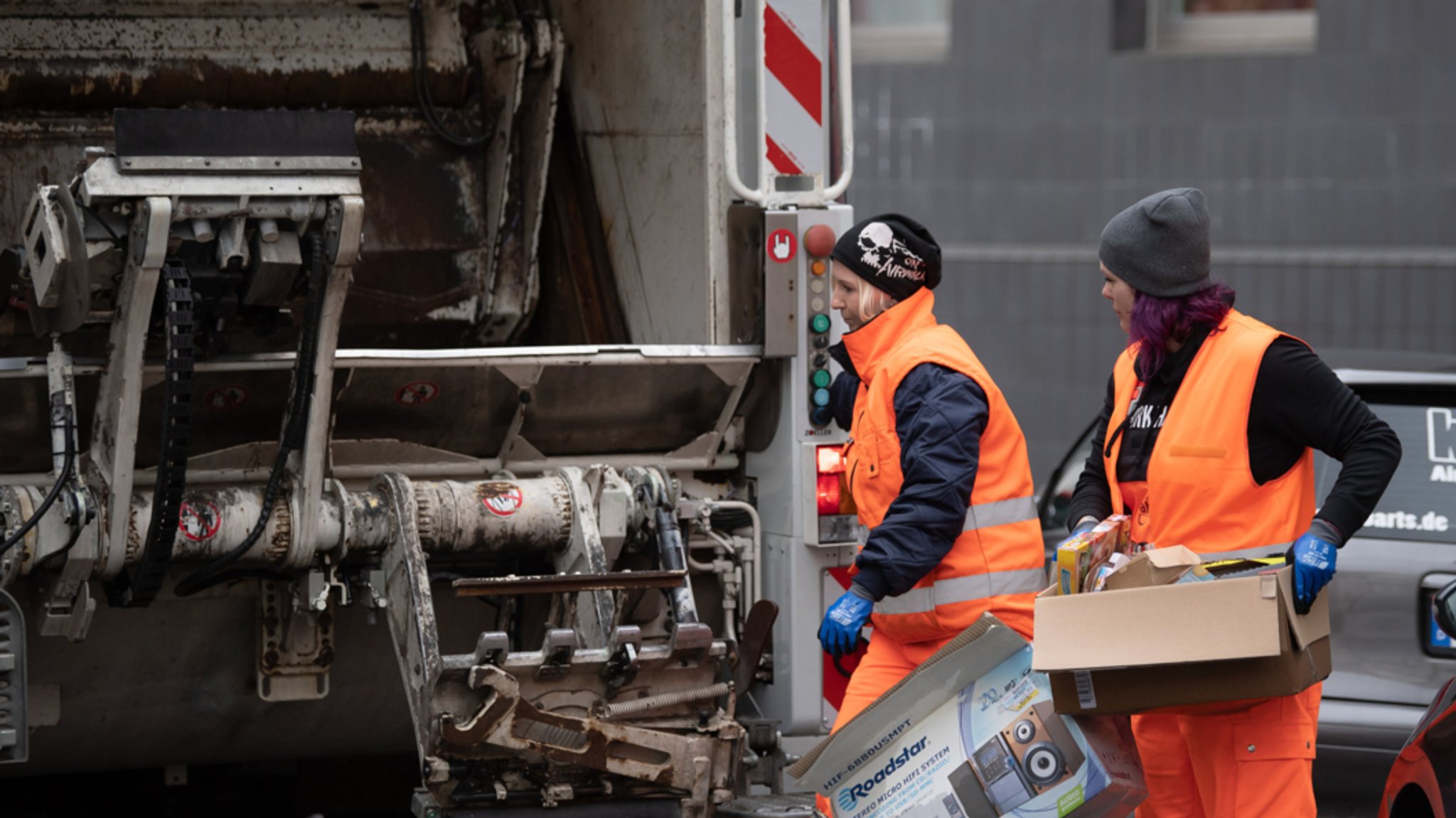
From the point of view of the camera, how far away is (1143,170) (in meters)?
9.45

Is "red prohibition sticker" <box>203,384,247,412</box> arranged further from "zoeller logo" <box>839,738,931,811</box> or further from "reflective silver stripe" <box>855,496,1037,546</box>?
"zoeller logo" <box>839,738,931,811</box>

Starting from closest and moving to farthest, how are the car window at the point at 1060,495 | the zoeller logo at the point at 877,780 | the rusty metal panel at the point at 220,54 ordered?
the zoeller logo at the point at 877,780, the rusty metal panel at the point at 220,54, the car window at the point at 1060,495

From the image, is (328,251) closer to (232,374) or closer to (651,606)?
(232,374)

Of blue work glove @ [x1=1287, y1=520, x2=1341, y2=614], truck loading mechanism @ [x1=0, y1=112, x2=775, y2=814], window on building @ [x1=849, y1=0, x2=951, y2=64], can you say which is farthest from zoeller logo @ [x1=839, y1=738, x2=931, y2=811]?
window on building @ [x1=849, y1=0, x2=951, y2=64]

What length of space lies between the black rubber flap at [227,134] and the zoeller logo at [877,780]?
142 centimetres

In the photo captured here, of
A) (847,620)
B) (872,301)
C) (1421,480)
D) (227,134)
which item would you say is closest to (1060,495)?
(1421,480)

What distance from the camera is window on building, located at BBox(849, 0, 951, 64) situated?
9969mm

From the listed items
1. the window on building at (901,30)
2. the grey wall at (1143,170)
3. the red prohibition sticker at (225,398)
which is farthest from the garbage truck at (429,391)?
the window on building at (901,30)

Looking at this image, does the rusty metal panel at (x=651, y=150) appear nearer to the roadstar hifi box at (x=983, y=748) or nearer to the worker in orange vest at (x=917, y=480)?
the worker in orange vest at (x=917, y=480)

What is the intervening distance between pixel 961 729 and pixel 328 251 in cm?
139

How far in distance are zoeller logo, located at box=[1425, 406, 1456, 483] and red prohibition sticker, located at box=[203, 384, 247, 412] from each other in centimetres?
264

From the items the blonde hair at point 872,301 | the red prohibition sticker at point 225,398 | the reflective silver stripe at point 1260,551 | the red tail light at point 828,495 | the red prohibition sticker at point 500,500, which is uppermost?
the blonde hair at point 872,301

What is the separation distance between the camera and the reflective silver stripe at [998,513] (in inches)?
149

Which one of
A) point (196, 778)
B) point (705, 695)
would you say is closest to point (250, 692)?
point (196, 778)
